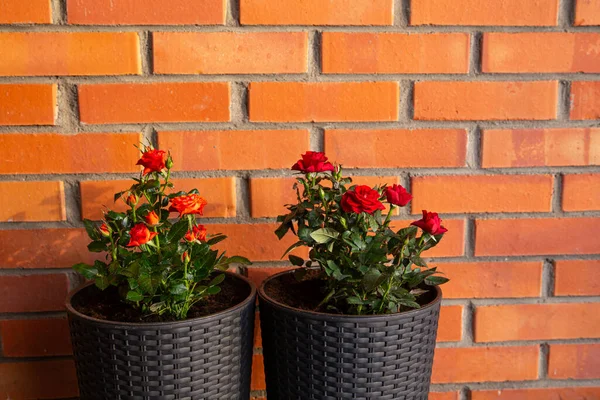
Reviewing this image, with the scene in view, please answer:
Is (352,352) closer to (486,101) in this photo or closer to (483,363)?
(483,363)

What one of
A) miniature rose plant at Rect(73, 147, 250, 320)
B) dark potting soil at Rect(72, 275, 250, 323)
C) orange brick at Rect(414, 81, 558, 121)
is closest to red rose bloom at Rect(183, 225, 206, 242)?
miniature rose plant at Rect(73, 147, 250, 320)

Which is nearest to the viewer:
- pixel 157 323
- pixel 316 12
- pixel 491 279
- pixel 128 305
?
pixel 157 323

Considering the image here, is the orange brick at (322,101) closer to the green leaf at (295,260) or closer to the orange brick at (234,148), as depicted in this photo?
the orange brick at (234,148)

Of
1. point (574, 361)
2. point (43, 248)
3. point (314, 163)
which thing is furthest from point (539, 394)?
point (43, 248)

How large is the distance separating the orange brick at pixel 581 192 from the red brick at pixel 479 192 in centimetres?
4

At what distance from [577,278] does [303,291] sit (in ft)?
1.96

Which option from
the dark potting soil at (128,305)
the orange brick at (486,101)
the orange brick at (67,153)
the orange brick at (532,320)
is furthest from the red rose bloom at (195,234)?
the orange brick at (532,320)

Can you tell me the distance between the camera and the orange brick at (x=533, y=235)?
124cm

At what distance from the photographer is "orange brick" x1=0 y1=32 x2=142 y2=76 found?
3.69 ft

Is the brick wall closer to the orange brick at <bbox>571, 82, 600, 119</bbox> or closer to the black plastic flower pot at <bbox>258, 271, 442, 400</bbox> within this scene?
the orange brick at <bbox>571, 82, 600, 119</bbox>

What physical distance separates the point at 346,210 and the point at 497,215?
0.43 meters

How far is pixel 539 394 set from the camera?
130 cm

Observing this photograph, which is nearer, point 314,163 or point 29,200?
point 314,163

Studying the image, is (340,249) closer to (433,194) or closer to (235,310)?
(235,310)
